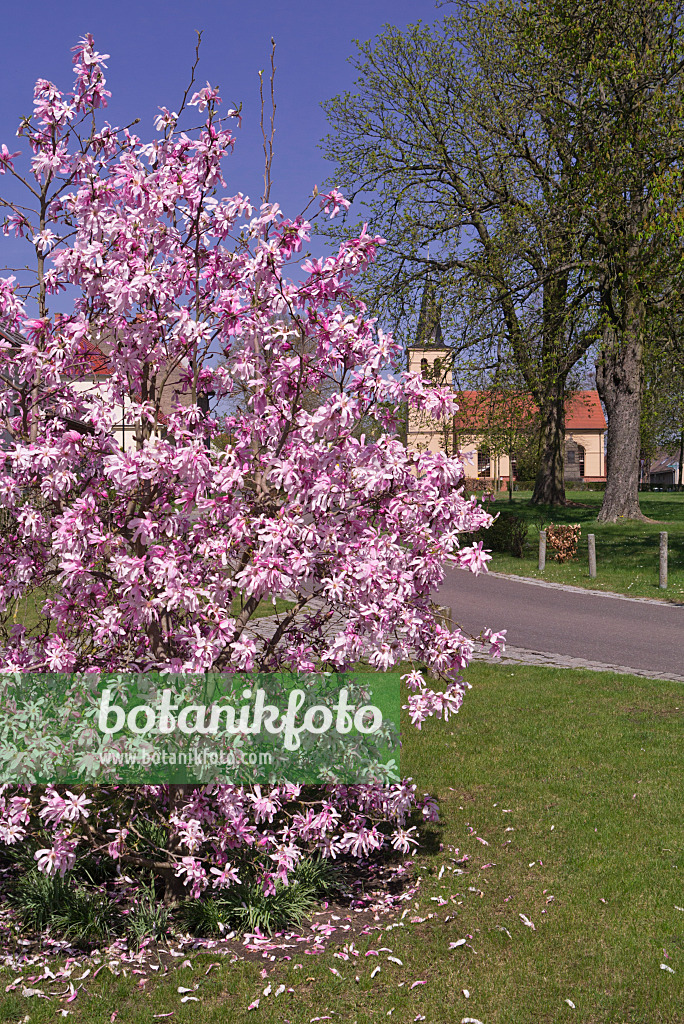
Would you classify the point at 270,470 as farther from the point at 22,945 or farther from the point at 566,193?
the point at 566,193

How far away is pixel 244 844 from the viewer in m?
5.09

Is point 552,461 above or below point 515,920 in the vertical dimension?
above

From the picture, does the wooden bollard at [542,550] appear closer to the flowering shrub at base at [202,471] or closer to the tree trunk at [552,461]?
the tree trunk at [552,461]

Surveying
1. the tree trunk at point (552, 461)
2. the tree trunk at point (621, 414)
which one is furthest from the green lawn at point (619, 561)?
the tree trunk at point (552, 461)

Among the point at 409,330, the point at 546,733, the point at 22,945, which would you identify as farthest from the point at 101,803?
the point at 409,330

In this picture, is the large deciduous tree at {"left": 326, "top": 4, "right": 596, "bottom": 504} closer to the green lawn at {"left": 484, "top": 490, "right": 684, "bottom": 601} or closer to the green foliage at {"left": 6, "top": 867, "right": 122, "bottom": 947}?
the green lawn at {"left": 484, "top": 490, "right": 684, "bottom": 601}

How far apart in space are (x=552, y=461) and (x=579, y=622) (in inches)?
951

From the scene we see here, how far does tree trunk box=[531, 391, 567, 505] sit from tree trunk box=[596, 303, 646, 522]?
8407 mm

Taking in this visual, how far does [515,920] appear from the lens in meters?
5.07

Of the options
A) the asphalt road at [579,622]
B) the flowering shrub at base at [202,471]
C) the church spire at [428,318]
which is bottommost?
the asphalt road at [579,622]

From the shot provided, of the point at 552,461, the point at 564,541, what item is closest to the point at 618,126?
the point at 564,541

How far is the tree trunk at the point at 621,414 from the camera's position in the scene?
25.5 m

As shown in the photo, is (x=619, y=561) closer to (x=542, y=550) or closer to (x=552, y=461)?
(x=542, y=550)

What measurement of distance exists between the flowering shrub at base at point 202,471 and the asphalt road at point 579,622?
7.47 meters
